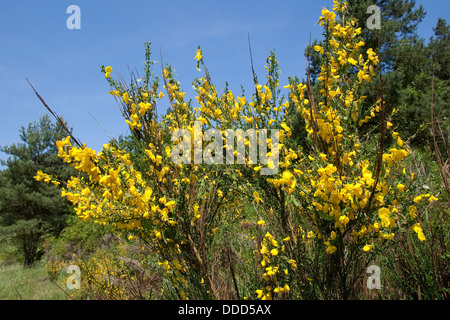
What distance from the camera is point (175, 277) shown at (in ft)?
6.04

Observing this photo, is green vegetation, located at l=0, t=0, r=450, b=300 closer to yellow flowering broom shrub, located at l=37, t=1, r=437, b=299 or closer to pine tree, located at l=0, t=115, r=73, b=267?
yellow flowering broom shrub, located at l=37, t=1, r=437, b=299

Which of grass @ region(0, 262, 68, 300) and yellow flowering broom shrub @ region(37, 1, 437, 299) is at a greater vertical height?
yellow flowering broom shrub @ region(37, 1, 437, 299)
